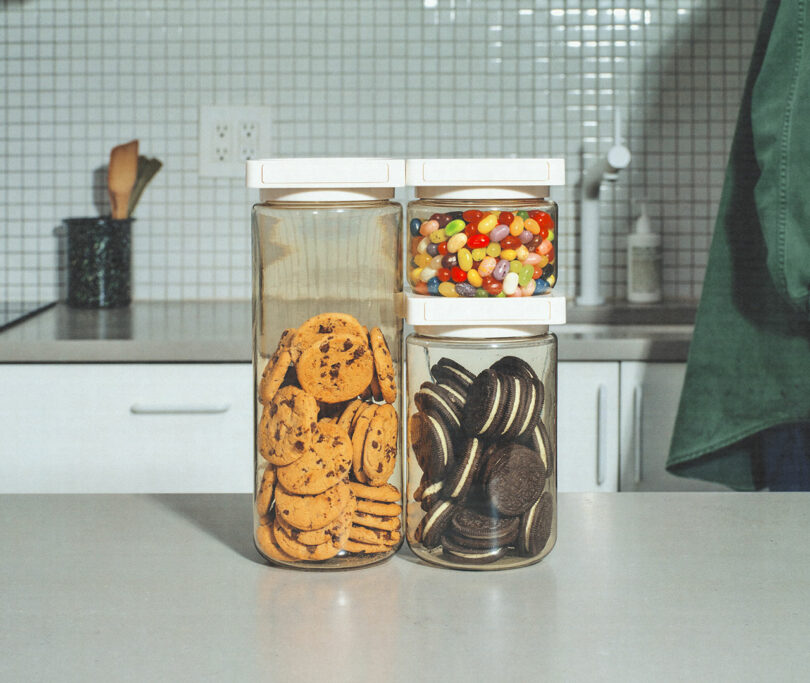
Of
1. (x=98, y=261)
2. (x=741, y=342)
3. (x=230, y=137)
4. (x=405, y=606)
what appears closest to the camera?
(x=405, y=606)

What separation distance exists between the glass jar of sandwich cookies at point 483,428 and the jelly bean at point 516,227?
4cm

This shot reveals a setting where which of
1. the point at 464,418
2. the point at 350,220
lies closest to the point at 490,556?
the point at 464,418

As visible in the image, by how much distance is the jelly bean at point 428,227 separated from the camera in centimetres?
67

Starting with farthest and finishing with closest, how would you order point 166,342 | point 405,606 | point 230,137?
point 230,137 < point 166,342 < point 405,606

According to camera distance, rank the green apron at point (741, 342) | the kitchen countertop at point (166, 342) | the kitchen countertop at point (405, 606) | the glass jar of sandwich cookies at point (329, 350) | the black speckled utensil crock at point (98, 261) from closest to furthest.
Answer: the kitchen countertop at point (405, 606) < the glass jar of sandwich cookies at point (329, 350) < the green apron at point (741, 342) < the kitchen countertop at point (166, 342) < the black speckled utensil crock at point (98, 261)

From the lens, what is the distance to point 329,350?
0.65 meters

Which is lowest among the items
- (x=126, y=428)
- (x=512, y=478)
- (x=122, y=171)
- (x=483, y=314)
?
(x=126, y=428)

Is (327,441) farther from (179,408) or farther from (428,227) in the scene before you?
(179,408)

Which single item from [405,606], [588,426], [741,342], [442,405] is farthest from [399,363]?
[588,426]

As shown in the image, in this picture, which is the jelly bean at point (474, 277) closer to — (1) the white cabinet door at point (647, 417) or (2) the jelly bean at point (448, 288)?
(2) the jelly bean at point (448, 288)

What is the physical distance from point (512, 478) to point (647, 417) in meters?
1.10

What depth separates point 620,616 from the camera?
61 centimetres

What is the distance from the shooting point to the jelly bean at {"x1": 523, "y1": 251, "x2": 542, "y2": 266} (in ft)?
2.19

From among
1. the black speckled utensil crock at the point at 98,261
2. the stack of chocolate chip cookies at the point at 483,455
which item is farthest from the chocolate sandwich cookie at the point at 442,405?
the black speckled utensil crock at the point at 98,261
